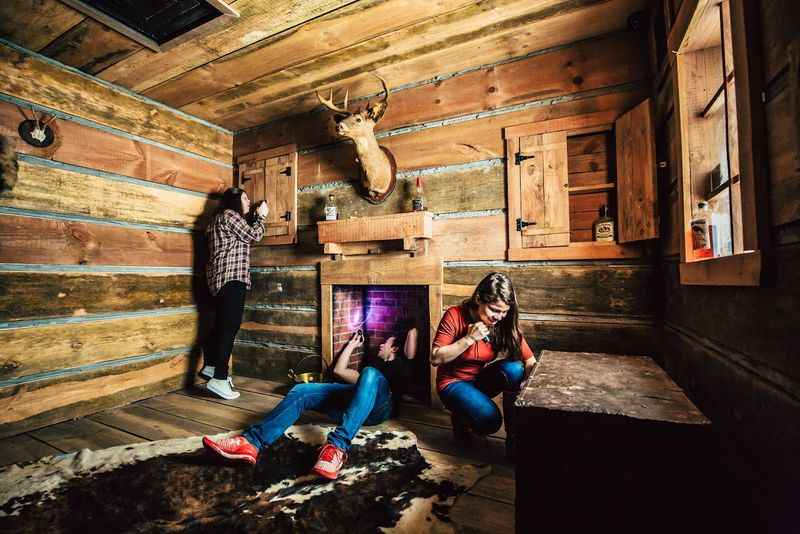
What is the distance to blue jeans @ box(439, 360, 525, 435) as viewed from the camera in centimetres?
238

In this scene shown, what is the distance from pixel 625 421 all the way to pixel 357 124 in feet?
9.90

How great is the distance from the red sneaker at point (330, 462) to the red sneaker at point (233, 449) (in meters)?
0.42

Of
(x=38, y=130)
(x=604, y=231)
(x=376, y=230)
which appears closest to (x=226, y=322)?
(x=376, y=230)

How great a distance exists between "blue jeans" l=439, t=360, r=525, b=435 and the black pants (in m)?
2.41

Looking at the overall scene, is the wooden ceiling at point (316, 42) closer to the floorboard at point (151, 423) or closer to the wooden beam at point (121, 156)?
the wooden beam at point (121, 156)

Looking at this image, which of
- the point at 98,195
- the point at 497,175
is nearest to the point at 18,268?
the point at 98,195

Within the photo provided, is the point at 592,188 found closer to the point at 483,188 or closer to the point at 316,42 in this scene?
the point at 483,188

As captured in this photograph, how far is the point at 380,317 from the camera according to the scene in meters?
4.40

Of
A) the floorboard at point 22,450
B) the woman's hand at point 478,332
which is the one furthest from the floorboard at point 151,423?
the woman's hand at point 478,332

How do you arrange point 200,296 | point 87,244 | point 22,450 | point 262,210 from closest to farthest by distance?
point 22,450
point 87,244
point 262,210
point 200,296

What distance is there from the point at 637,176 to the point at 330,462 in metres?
2.78

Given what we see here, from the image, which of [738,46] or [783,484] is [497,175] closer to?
[738,46]

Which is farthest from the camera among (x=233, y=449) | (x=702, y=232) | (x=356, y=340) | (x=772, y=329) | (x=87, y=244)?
(x=356, y=340)

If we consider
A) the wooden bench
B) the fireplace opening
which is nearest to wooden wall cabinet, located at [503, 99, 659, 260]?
the fireplace opening
